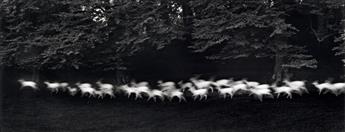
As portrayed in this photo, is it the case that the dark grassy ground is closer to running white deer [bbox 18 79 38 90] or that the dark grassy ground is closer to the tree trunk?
the tree trunk

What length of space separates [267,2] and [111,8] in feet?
11.5

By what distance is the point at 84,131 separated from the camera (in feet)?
28.7

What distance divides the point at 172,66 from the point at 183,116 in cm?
379

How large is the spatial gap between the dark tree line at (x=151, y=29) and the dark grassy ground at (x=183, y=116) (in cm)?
119

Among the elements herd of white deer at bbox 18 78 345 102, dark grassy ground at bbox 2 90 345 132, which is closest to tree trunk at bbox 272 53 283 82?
herd of white deer at bbox 18 78 345 102

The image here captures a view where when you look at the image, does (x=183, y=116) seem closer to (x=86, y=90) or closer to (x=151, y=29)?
(x=151, y=29)

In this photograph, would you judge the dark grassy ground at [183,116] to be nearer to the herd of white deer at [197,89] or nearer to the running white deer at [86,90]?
the herd of white deer at [197,89]

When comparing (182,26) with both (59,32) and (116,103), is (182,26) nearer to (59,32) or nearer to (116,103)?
(116,103)

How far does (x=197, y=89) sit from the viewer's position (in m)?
10.6

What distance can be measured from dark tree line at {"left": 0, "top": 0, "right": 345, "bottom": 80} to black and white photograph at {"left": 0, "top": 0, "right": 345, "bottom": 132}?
3cm

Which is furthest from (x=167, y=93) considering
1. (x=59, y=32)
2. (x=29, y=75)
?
(x=29, y=75)

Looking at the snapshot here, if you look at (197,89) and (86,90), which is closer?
(197,89)

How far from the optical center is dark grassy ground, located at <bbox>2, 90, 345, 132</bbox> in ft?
27.1

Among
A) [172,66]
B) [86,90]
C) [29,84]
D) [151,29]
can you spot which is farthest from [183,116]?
[29,84]
